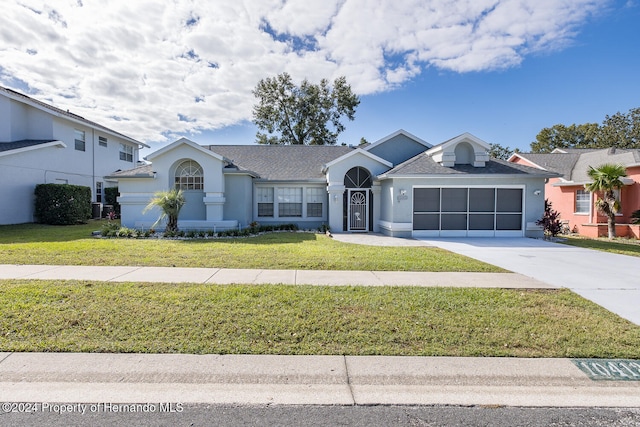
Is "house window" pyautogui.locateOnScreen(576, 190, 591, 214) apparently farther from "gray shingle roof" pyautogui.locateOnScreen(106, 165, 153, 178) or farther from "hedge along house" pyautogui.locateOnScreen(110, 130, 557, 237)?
"gray shingle roof" pyautogui.locateOnScreen(106, 165, 153, 178)

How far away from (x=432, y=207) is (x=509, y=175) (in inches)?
144

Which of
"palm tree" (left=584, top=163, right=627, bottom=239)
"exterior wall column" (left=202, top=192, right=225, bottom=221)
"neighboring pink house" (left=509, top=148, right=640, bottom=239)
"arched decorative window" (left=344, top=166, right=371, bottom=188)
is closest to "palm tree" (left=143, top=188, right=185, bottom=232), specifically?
"exterior wall column" (left=202, top=192, right=225, bottom=221)

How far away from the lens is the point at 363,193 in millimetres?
17594

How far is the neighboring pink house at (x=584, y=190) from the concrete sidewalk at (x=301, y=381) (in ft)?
61.0

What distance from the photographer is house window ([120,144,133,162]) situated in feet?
90.9

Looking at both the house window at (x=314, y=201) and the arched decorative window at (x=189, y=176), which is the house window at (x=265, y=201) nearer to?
the house window at (x=314, y=201)

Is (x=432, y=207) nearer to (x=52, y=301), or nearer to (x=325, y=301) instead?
(x=325, y=301)

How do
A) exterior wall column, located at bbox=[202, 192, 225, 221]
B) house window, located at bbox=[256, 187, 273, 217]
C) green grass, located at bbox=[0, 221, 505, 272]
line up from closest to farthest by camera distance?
green grass, located at bbox=[0, 221, 505, 272]
exterior wall column, located at bbox=[202, 192, 225, 221]
house window, located at bbox=[256, 187, 273, 217]

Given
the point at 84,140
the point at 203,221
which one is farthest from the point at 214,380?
the point at 84,140

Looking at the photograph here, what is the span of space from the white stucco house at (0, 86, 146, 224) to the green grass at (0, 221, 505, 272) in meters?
6.22

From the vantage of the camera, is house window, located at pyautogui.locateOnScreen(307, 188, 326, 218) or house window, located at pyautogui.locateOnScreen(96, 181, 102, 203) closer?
house window, located at pyautogui.locateOnScreen(307, 188, 326, 218)

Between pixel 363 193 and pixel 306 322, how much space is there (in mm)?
13158

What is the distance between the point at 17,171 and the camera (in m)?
18.0

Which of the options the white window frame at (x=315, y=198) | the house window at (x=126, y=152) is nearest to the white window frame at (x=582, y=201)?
the white window frame at (x=315, y=198)
